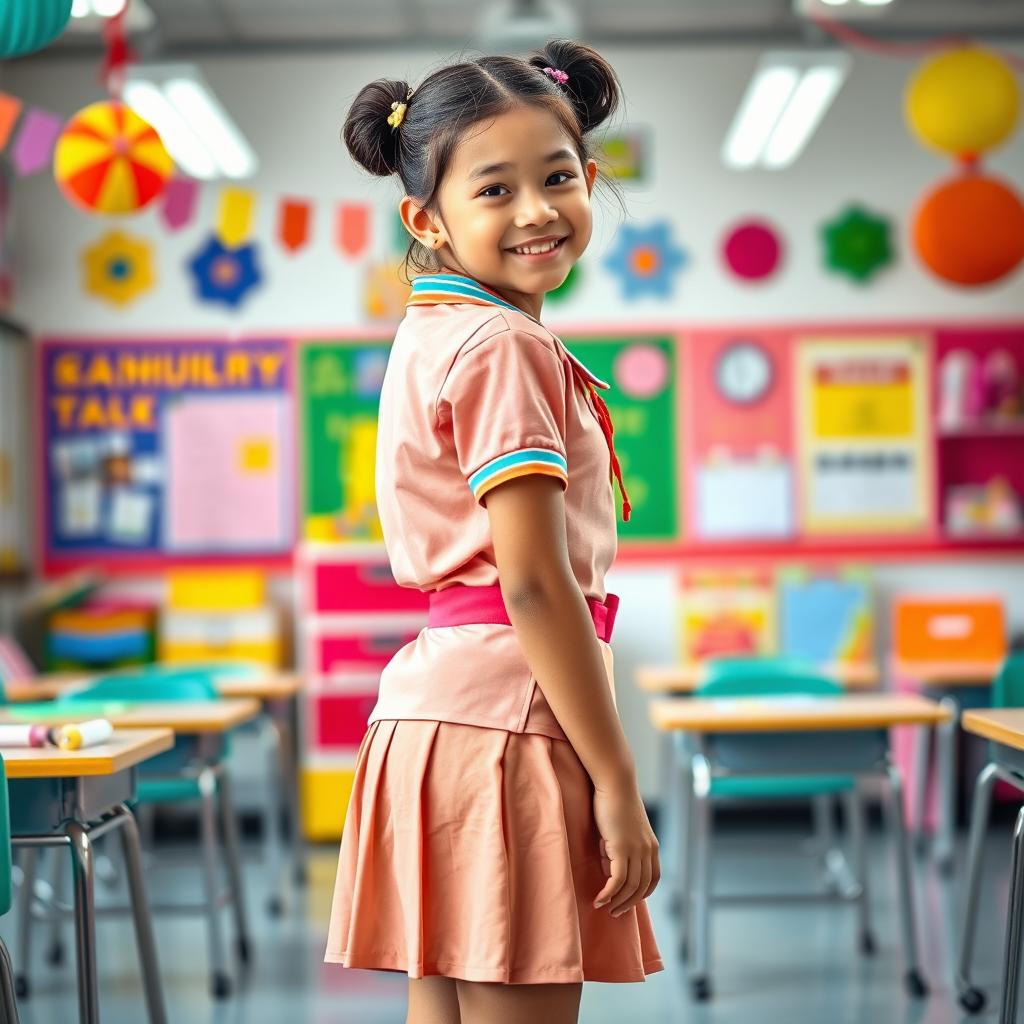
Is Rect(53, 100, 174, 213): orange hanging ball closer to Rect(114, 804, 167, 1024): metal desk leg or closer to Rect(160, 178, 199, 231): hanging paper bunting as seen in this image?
Rect(160, 178, 199, 231): hanging paper bunting

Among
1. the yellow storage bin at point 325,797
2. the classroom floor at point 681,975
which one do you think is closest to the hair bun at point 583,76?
the classroom floor at point 681,975

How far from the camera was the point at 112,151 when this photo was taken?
4.15 meters

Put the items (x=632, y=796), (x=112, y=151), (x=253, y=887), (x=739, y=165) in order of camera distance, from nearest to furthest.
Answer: (x=632, y=796), (x=112, y=151), (x=253, y=887), (x=739, y=165)

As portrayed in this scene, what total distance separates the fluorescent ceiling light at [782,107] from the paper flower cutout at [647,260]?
0.43 metres

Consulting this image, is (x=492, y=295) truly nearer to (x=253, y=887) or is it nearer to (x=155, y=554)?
(x=253, y=887)

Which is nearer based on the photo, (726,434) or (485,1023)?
(485,1023)

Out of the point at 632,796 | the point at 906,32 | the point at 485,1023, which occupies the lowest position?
the point at 485,1023

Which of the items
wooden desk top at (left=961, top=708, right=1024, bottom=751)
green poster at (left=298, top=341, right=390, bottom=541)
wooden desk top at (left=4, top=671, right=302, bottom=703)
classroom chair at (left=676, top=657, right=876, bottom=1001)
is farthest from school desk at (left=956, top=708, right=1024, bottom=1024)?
green poster at (left=298, top=341, right=390, bottom=541)

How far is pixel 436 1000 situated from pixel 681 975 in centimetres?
249

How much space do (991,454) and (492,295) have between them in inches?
207

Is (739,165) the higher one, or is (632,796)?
(739,165)

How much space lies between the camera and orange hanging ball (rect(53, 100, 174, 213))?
4.15 m

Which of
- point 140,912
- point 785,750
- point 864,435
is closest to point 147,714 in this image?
point 140,912

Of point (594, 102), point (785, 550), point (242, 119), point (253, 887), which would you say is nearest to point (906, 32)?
point (785, 550)
